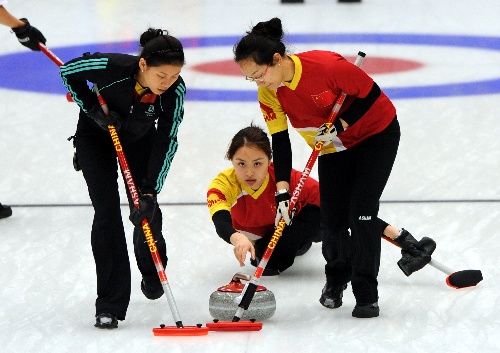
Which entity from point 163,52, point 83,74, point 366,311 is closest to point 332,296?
point 366,311

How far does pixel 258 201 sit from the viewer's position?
4465mm

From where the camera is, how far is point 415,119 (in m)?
6.87

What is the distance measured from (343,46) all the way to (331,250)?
4882mm

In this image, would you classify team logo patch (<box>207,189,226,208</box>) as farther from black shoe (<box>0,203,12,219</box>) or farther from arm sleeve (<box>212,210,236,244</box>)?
black shoe (<box>0,203,12,219</box>)

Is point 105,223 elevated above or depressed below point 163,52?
below

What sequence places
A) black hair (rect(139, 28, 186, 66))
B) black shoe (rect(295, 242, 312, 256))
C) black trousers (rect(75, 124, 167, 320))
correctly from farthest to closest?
1. black shoe (rect(295, 242, 312, 256))
2. black trousers (rect(75, 124, 167, 320))
3. black hair (rect(139, 28, 186, 66))

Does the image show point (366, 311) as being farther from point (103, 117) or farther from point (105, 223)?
point (103, 117)

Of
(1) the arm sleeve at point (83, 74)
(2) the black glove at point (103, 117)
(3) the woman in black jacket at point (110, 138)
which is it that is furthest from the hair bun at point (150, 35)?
(2) the black glove at point (103, 117)

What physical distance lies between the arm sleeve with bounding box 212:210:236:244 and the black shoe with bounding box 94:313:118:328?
0.56m

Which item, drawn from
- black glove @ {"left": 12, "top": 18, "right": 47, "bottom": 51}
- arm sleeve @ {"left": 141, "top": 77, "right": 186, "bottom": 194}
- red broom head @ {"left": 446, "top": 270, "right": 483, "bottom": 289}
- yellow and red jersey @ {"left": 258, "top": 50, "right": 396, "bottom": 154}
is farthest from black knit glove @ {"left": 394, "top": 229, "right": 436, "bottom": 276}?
black glove @ {"left": 12, "top": 18, "right": 47, "bottom": 51}

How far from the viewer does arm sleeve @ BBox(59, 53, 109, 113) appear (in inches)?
149

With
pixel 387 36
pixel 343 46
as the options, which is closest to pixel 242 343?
pixel 343 46

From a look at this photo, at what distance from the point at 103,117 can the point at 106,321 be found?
73 centimetres

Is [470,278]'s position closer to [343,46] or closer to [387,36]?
[343,46]
